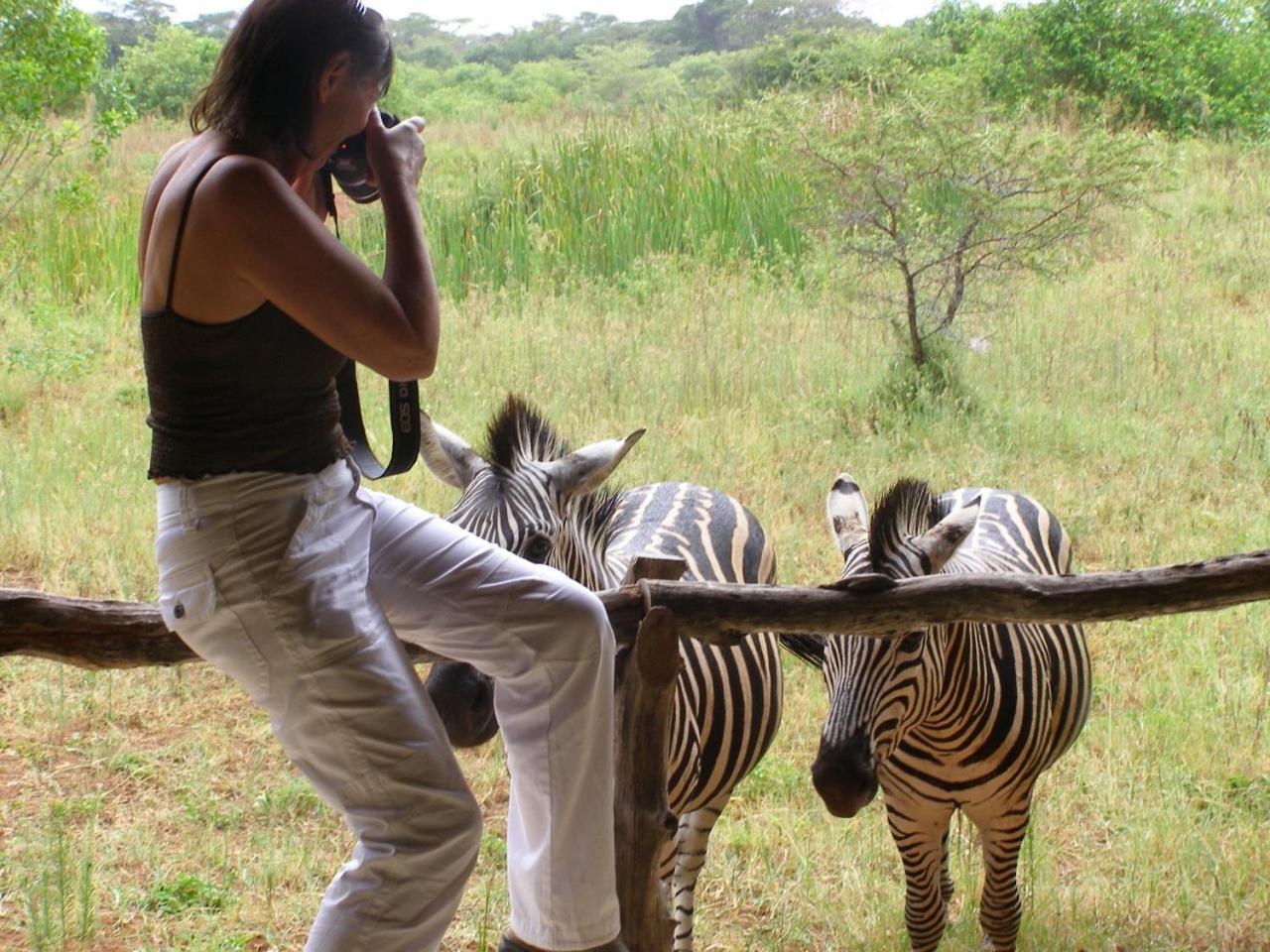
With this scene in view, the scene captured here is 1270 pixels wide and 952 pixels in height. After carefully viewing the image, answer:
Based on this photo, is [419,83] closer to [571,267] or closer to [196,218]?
[571,267]

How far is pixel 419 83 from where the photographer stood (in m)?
20.9

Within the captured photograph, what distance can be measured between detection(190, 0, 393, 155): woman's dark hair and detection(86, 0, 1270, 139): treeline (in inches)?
320

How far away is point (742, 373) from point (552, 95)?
40.4 feet

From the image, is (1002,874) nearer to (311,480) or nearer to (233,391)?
(311,480)

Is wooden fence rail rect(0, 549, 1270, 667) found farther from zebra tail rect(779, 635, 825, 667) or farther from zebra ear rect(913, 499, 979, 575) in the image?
zebra tail rect(779, 635, 825, 667)

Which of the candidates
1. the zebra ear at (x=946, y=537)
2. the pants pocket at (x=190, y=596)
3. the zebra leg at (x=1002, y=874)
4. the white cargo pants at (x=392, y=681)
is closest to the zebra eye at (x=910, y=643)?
the zebra ear at (x=946, y=537)

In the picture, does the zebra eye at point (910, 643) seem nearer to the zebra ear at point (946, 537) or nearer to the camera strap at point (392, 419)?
the zebra ear at point (946, 537)

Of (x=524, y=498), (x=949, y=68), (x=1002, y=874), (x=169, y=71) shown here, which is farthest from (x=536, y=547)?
(x=169, y=71)

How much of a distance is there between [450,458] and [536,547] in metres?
0.43

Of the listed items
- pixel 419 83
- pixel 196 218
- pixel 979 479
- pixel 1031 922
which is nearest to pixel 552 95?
pixel 419 83

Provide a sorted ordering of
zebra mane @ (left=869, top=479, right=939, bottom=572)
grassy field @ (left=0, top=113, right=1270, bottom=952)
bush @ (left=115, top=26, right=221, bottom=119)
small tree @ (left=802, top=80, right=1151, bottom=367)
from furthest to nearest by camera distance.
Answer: bush @ (left=115, top=26, right=221, bottom=119) → small tree @ (left=802, top=80, right=1151, bottom=367) → grassy field @ (left=0, top=113, right=1270, bottom=952) → zebra mane @ (left=869, top=479, right=939, bottom=572)

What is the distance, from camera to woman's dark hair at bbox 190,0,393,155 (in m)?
2.03

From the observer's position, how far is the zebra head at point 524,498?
2701 millimetres

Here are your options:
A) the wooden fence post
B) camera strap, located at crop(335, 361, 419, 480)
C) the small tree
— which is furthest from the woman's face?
the small tree
